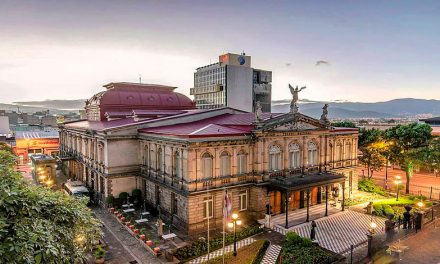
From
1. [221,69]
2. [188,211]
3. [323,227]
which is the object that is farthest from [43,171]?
[221,69]

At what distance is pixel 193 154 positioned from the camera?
3150 cm

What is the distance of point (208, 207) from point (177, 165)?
5.71m

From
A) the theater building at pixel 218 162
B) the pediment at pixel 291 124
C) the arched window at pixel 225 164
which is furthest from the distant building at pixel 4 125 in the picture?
the pediment at pixel 291 124

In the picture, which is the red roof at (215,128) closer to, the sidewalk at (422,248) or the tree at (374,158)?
the sidewalk at (422,248)

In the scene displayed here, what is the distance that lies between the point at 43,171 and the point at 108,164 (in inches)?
741

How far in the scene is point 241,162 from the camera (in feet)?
116

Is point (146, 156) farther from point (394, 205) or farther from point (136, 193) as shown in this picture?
point (394, 205)

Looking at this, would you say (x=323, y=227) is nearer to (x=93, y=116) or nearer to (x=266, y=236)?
(x=266, y=236)

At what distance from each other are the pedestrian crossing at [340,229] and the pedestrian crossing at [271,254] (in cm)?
409

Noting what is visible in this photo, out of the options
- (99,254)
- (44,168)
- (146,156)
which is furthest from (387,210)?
(44,168)

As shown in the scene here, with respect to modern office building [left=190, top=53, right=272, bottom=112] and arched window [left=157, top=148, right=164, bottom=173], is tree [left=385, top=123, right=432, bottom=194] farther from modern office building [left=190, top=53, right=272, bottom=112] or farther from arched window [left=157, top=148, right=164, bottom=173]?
modern office building [left=190, top=53, right=272, bottom=112]

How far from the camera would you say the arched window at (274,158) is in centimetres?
3716

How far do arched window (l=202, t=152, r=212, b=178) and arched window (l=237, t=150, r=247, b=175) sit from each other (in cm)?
385

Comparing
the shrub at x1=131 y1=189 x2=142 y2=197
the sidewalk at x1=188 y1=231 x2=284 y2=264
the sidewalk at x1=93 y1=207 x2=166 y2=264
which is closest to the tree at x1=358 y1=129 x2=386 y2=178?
the sidewalk at x1=188 y1=231 x2=284 y2=264
